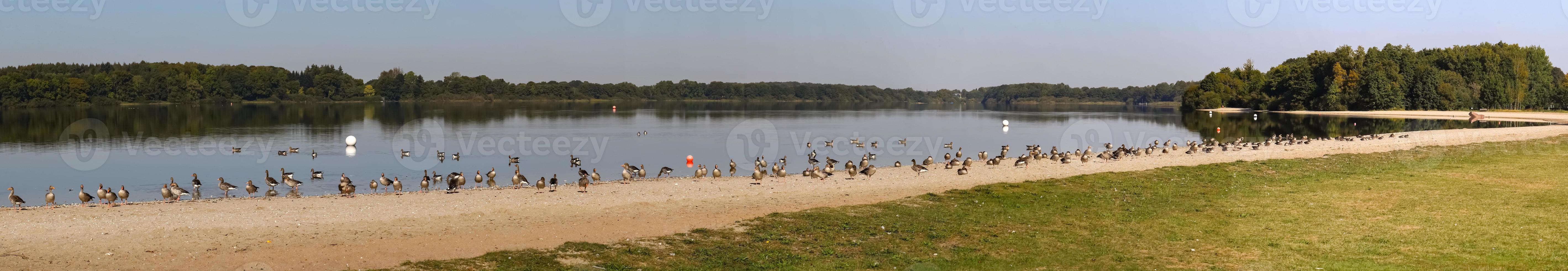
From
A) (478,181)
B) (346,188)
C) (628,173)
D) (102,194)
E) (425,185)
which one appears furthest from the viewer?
(628,173)

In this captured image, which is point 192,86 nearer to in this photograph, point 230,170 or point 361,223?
point 230,170

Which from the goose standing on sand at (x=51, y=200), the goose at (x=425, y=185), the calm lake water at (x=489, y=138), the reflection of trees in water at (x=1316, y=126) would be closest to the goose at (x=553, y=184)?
the goose at (x=425, y=185)

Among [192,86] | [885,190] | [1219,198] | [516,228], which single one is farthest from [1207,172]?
[192,86]

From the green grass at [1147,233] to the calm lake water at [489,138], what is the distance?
526 inches

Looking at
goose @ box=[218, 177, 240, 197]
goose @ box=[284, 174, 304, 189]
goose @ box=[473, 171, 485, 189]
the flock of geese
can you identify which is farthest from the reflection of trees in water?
goose @ box=[218, 177, 240, 197]

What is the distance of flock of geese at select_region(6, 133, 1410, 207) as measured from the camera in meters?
21.9

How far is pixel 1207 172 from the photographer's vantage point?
24.8 m

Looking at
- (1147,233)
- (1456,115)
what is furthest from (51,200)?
(1456,115)

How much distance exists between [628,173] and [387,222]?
10539 mm

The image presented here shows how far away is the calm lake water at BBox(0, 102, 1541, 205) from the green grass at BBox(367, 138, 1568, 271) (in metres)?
13.4

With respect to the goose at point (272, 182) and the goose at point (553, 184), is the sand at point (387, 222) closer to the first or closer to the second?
the goose at point (553, 184)

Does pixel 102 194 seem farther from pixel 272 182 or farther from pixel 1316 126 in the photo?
pixel 1316 126

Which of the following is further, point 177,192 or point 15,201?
point 177,192

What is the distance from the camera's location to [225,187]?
23344mm
